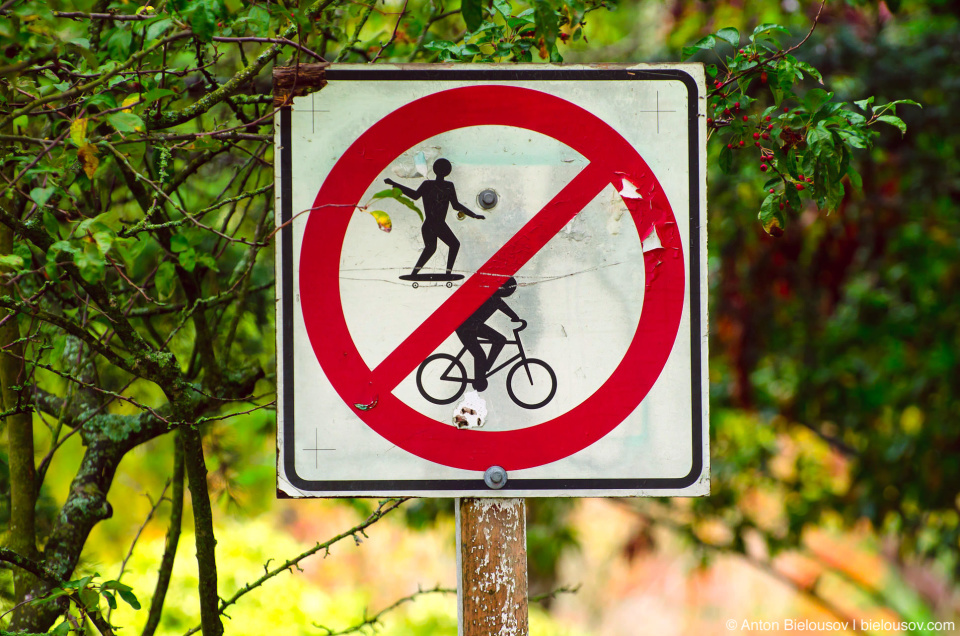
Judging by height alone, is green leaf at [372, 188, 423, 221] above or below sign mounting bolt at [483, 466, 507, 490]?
above

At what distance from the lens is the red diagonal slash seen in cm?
135

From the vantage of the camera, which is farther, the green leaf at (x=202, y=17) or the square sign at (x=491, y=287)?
the square sign at (x=491, y=287)

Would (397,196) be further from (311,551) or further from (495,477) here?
(311,551)

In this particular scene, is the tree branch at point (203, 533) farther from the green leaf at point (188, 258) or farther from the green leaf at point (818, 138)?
the green leaf at point (818, 138)

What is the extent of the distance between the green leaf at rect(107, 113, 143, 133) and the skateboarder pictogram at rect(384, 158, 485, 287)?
0.41m

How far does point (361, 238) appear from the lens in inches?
53.5

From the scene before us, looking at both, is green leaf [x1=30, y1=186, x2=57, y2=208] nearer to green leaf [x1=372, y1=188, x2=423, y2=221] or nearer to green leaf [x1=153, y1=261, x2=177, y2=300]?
green leaf [x1=372, y1=188, x2=423, y2=221]

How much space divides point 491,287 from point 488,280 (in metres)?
0.01

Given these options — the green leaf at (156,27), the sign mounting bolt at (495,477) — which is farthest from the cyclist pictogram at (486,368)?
the green leaf at (156,27)

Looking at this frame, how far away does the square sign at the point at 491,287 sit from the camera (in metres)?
1.35

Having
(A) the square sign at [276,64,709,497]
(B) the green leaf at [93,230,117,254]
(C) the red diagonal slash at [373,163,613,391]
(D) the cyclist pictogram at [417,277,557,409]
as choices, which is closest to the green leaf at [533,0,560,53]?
(A) the square sign at [276,64,709,497]

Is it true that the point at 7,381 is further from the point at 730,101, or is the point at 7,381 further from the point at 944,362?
the point at 944,362

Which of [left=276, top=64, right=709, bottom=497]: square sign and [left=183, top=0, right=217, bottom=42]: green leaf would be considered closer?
[left=183, top=0, right=217, bottom=42]: green leaf

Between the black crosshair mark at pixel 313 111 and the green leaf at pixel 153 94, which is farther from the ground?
the green leaf at pixel 153 94
